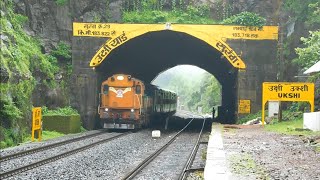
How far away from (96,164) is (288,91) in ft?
49.1

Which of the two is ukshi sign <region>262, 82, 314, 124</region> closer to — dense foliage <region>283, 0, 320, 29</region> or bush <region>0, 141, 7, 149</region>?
dense foliage <region>283, 0, 320, 29</region>

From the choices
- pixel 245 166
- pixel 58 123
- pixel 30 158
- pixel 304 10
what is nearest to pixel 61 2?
pixel 58 123

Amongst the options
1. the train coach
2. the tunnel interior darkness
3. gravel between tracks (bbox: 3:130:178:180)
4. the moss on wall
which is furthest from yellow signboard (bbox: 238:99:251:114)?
gravel between tracks (bbox: 3:130:178:180)

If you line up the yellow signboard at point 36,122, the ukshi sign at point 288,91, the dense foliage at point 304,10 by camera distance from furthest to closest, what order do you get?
the dense foliage at point 304,10 < the ukshi sign at point 288,91 < the yellow signboard at point 36,122

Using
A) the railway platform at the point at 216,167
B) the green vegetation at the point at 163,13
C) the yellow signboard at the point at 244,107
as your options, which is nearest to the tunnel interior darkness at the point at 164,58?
the green vegetation at the point at 163,13

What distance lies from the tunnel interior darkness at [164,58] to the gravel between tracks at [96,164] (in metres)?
12.7

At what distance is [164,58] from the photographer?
42.4 m

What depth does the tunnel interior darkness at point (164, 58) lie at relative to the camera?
31.8 meters

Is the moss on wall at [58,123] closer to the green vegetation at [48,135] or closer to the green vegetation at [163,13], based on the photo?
the green vegetation at [48,135]

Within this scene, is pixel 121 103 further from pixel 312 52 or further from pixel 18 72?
pixel 312 52

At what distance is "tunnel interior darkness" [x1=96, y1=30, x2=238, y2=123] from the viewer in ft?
104

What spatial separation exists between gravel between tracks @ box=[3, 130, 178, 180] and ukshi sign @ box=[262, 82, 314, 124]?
9.34 meters

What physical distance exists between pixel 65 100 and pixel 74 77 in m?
1.69

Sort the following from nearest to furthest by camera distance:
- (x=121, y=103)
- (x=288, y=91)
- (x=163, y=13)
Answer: (x=288, y=91) < (x=121, y=103) < (x=163, y=13)
